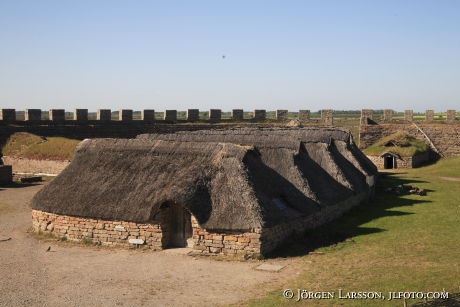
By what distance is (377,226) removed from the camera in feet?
63.9

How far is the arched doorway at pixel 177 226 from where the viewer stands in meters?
16.7

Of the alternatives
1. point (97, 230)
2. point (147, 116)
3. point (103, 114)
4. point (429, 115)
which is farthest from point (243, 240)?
point (429, 115)

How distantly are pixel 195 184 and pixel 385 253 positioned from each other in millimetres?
6343

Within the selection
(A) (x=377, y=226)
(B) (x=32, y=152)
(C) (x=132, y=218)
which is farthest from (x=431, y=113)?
(C) (x=132, y=218)

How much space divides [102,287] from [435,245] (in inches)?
414

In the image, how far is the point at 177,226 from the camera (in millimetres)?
16859

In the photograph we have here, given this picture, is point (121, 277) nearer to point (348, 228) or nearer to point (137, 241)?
point (137, 241)

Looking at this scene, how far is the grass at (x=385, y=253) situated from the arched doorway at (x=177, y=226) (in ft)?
11.2

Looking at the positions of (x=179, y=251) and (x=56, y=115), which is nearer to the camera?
(x=179, y=251)

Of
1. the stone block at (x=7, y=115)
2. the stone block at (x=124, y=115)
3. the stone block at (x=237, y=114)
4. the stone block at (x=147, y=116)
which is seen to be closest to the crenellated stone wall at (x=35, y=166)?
the stone block at (x=7, y=115)

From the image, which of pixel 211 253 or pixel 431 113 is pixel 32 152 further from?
pixel 431 113

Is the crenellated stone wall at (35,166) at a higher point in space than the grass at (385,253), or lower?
higher

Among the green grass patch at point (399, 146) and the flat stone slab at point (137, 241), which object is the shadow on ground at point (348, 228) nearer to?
the flat stone slab at point (137, 241)

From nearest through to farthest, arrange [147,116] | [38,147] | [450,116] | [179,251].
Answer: [179,251], [38,147], [147,116], [450,116]
